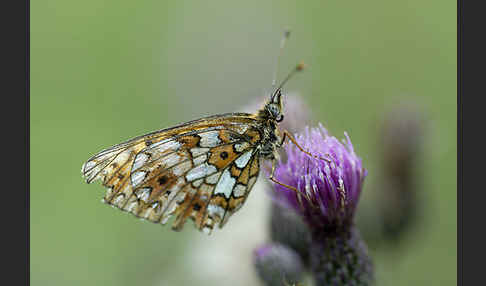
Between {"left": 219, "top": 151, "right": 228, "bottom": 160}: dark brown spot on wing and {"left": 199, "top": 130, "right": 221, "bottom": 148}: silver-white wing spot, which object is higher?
{"left": 199, "top": 130, "right": 221, "bottom": 148}: silver-white wing spot

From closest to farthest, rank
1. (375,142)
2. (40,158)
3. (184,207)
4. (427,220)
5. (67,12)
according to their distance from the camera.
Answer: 1. (184,207)
2. (427,220)
3. (375,142)
4. (40,158)
5. (67,12)

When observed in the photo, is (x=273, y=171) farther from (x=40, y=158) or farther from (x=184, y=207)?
(x=40, y=158)

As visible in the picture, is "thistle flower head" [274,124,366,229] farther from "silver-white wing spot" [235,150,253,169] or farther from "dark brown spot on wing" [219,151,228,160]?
"dark brown spot on wing" [219,151,228,160]

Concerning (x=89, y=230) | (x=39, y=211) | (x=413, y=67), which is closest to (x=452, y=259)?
(x=413, y=67)

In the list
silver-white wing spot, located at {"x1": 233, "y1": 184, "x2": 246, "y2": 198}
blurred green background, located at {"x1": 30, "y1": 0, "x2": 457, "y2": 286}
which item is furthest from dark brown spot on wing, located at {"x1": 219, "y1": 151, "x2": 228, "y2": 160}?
blurred green background, located at {"x1": 30, "y1": 0, "x2": 457, "y2": 286}

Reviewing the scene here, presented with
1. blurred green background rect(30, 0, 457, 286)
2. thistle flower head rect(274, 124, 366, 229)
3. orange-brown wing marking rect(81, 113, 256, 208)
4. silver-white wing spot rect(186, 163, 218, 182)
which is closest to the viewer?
thistle flower head rect(274, 124, 366, 229)

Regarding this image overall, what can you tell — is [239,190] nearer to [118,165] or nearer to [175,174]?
[175,174]
